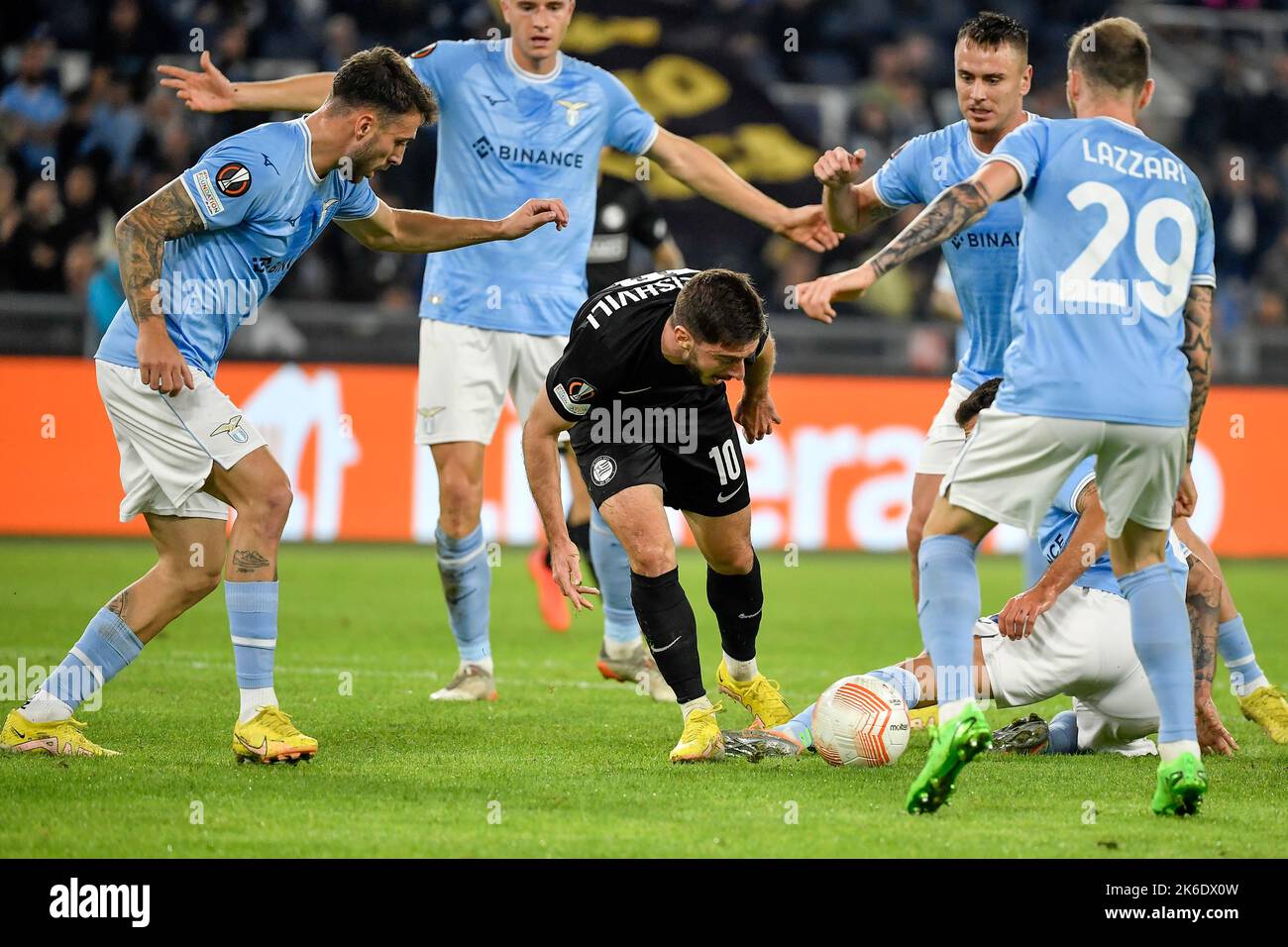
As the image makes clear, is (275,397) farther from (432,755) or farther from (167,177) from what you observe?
(432,755)

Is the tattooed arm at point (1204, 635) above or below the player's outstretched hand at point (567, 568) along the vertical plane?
below

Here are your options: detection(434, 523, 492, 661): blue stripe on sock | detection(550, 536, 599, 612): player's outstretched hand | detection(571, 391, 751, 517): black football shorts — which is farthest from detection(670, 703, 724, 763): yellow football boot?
detection(434, 523, 492, 661): blue stripe on sock

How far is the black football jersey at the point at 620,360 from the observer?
226 inches

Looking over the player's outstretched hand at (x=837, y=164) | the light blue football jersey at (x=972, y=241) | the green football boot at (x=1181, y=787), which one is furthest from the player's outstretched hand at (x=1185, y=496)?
the player's outstretched hand at (x=837, y=164)

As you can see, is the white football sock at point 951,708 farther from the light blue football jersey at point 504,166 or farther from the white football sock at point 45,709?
the light blue football jersey at point 504,166

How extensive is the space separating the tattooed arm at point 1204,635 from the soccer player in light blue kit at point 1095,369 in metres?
1.30

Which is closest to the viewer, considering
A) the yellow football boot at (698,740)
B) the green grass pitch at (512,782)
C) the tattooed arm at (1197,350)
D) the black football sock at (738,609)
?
the green grass pitch at (512,782)

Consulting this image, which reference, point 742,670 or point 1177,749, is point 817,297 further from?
point 742,670

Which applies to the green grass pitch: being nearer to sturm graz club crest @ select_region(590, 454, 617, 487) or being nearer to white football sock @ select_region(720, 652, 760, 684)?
white football sock @ select_region(720, 652, 760, 684)

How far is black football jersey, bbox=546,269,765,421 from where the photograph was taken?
573cm

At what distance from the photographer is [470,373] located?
23.9ft

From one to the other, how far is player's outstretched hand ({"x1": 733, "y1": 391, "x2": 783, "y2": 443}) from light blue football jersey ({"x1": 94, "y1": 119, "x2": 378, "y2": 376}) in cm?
171

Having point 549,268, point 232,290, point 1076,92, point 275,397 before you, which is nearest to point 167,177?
point 275,397
